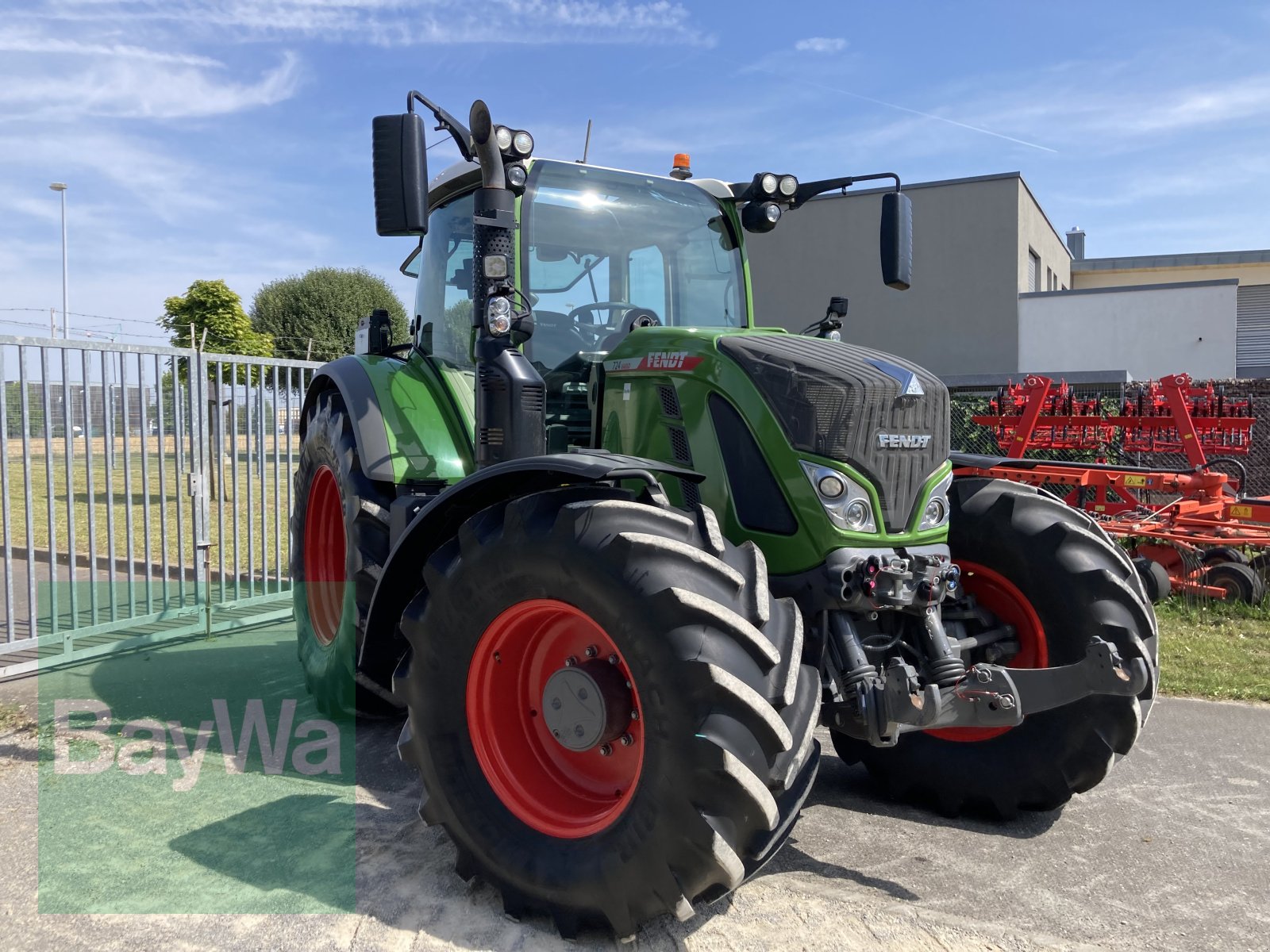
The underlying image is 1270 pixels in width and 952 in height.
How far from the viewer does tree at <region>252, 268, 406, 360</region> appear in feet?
107

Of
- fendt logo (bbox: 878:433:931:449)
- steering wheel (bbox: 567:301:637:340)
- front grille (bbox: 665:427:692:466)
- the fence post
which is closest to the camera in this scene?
fendt logo (bbox: 878:433:931:449)

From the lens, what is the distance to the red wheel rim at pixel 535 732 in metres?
3.08

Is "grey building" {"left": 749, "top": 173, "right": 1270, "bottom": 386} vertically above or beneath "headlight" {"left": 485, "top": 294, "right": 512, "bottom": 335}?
above

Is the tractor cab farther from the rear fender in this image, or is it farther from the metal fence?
the metal fence

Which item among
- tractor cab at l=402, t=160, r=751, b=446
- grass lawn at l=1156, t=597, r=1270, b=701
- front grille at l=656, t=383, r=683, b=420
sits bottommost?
grass lawn at l=1156, t=597, r=1270, b=701

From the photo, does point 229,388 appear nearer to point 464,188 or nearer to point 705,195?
point 464,188

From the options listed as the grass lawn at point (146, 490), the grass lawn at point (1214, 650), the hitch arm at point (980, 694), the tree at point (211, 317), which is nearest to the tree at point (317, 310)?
the tree at point (211, 317)

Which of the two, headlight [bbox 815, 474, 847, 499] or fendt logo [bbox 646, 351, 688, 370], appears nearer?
headlight [bbox 815, 474, 847, 499]

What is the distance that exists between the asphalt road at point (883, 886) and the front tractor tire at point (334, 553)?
67 centimetres

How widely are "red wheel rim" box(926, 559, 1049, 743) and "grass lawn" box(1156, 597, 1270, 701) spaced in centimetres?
251
